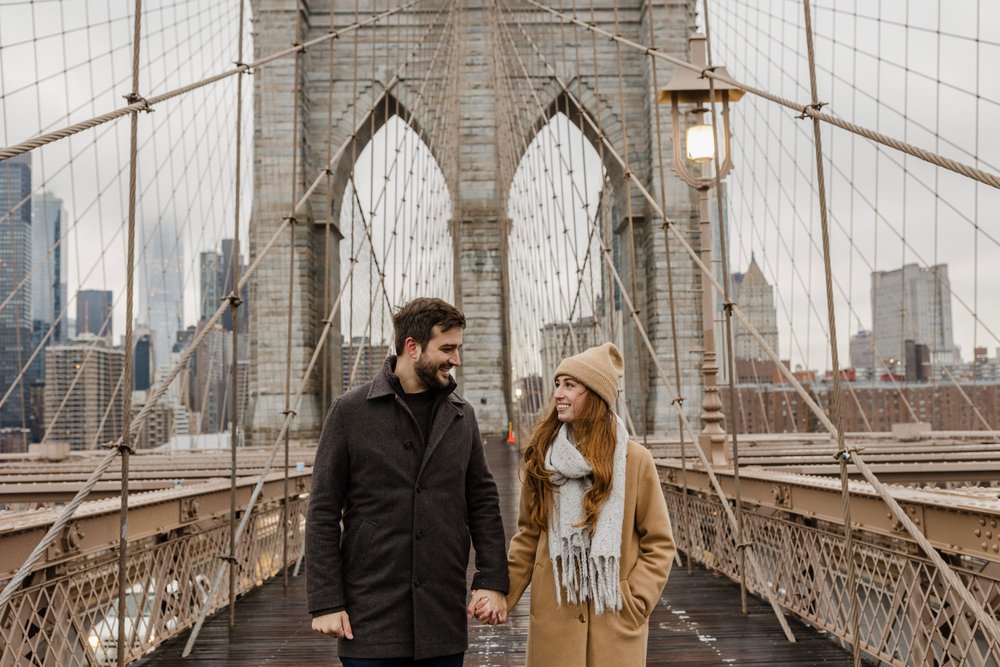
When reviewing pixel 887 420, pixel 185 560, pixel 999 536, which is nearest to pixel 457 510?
pixel 999 536

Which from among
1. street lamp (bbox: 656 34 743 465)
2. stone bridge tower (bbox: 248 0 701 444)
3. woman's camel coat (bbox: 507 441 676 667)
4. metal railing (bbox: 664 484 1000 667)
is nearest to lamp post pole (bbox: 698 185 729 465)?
street lamp (bbox: 656 34 743 465)

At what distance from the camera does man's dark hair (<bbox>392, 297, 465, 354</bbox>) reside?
6.39 ft

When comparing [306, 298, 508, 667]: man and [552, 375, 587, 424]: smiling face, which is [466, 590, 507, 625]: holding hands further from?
[552, 375, 587, 424]: smiling face

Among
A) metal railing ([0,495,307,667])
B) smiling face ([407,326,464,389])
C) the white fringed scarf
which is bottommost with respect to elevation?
metal railing ([0,495,307,667])

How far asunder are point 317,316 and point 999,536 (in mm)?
17397

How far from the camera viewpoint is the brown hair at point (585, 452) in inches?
76.3

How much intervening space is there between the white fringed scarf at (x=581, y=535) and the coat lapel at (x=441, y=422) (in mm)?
244

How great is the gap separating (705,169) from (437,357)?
5.34 meters

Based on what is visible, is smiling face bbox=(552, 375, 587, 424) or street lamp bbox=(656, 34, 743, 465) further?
street lamp bbox=(656, 34, 743, 465)

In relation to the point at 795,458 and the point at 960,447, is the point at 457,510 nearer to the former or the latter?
the point at 795,458

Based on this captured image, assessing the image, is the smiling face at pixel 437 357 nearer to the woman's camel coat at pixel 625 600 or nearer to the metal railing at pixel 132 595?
the woman's camel coat at pixel 625 600

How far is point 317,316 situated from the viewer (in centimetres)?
1889

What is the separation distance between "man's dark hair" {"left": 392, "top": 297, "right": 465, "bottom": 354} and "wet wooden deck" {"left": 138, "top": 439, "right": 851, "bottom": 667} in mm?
1913

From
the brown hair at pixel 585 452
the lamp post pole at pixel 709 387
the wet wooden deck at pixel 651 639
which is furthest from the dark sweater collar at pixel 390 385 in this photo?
the lamp post pole at pixel 709 387
